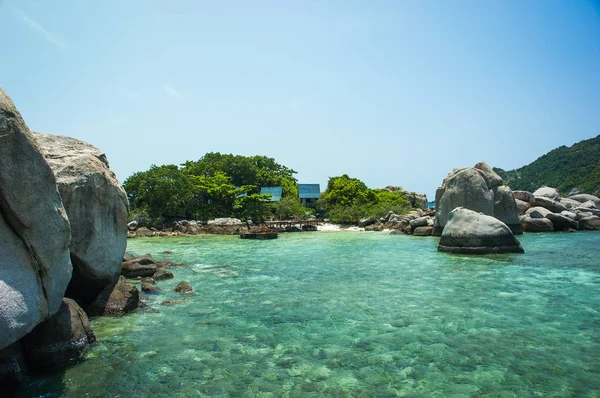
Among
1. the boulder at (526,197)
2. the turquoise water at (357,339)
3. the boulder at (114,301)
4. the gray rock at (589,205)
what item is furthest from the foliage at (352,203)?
the boulder at (114,301)

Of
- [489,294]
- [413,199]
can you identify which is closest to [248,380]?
[489,294]

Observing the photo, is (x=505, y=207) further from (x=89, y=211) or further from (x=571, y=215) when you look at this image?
(x=89, y=211)

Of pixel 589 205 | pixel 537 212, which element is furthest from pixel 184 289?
pixel 589 205

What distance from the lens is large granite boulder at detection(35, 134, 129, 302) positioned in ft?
28.8

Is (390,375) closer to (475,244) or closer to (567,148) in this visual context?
(475,244)

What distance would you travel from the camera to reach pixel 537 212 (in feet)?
122

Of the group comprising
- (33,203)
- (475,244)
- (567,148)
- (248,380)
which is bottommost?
(248,380)

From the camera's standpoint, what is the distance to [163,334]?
892cm

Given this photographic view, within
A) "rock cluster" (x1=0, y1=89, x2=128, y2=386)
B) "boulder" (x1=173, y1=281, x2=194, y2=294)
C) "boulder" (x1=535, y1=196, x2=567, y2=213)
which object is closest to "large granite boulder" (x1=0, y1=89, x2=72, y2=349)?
"rock cluster" (x1=0, y1=89, x2=128, y2=386)

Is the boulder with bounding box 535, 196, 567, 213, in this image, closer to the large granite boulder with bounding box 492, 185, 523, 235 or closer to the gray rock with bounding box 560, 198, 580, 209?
the gray rock with bounding box 560, 198, 580, 209

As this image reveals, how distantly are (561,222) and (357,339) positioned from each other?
35.6 m

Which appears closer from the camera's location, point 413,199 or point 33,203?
point 33,203

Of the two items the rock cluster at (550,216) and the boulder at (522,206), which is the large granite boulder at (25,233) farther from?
the boulder at (522,206)

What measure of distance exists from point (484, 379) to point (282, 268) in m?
12.6
